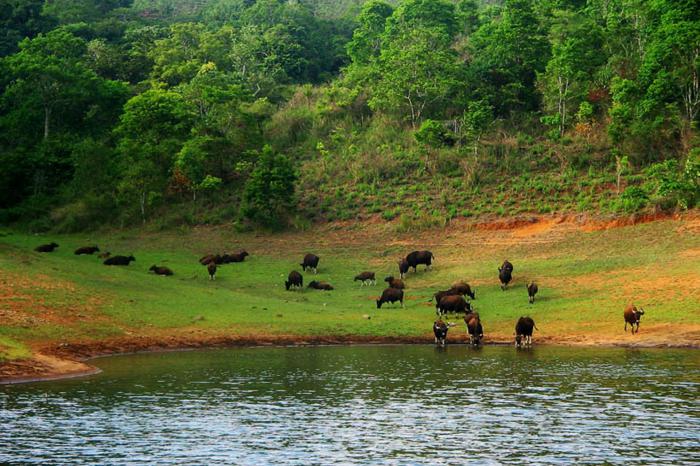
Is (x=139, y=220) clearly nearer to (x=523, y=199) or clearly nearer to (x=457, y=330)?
(x=523, y=199)

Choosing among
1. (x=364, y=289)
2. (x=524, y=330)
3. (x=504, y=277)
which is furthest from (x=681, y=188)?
(x=524, y=330)

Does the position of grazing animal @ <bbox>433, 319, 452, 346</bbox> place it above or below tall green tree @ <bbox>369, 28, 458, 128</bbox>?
below

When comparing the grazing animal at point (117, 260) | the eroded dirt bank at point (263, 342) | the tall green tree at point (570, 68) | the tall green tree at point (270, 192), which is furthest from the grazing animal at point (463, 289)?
the tall green tree at point (570, 68)

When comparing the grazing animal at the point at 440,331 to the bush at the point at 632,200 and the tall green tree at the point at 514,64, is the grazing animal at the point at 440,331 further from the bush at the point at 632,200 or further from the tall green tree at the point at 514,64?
the tall green tree at the point at 514,64

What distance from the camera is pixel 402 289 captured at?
51.0 m

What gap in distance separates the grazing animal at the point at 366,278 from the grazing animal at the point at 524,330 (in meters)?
16.3

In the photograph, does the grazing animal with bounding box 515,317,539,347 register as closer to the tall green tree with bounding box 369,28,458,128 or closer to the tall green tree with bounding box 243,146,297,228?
the tall green tree with bounding box 243,146,297,228

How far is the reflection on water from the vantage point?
21547 mm

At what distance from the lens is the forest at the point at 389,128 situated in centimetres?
7012

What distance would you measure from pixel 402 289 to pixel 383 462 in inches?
1192

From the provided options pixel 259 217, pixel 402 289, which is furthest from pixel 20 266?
pixel 259 217

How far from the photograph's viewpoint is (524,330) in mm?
39906

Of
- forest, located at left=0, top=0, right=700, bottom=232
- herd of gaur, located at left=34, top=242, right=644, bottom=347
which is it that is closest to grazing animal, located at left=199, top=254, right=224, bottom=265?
herd of gaur, located at left=34, top=242, right=644, bottom=347

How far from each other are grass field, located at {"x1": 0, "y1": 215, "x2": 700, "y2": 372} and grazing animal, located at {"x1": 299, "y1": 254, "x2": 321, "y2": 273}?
0.77 meters
